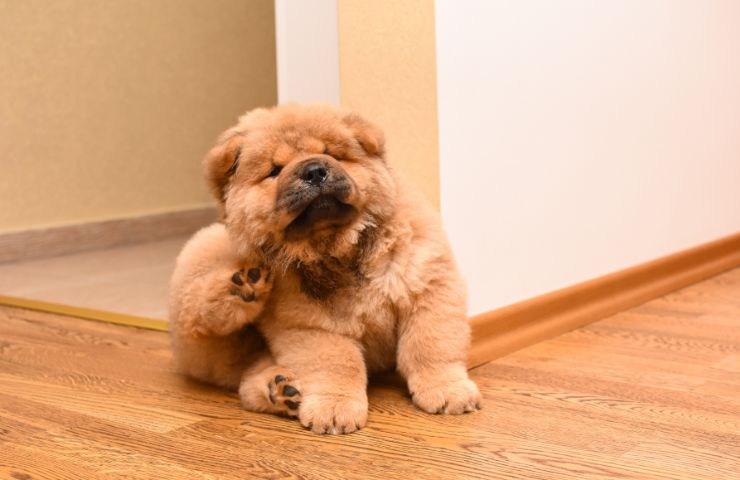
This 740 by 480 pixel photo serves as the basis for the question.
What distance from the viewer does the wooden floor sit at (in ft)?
4.51

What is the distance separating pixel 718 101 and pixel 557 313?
1.21 metres

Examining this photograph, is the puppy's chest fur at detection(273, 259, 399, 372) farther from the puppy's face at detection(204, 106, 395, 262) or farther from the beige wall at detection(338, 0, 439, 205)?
the beige wall at detection(338, 0, 439, 205)

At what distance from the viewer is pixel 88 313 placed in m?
2.60

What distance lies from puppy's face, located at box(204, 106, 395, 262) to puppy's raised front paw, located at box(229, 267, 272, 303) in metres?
0.04

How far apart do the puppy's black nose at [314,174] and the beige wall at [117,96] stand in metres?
2.64

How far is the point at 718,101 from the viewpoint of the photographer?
2998mm

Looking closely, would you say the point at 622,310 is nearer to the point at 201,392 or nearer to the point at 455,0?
the point at 455,0

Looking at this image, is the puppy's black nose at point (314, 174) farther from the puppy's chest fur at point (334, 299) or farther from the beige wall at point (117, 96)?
the beige wall at point (117, 96)

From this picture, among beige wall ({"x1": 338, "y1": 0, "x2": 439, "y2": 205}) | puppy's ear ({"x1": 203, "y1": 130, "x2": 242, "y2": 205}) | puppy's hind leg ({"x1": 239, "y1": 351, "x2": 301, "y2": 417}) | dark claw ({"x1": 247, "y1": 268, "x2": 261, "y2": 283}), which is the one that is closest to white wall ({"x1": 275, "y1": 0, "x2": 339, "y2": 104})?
beige wall ({"x1": 338, "y1": 0, "x2": 439, "y2": 205})

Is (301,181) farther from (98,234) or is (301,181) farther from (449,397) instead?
(98,234)

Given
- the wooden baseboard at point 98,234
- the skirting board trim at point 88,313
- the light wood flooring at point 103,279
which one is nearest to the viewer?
the skirting board trim at point 88,313

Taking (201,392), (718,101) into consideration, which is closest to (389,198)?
(201,392)

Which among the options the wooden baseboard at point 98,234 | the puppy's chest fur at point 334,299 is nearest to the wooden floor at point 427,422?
the puppy's chest fur at point 334,299

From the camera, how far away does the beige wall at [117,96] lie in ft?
12.4
